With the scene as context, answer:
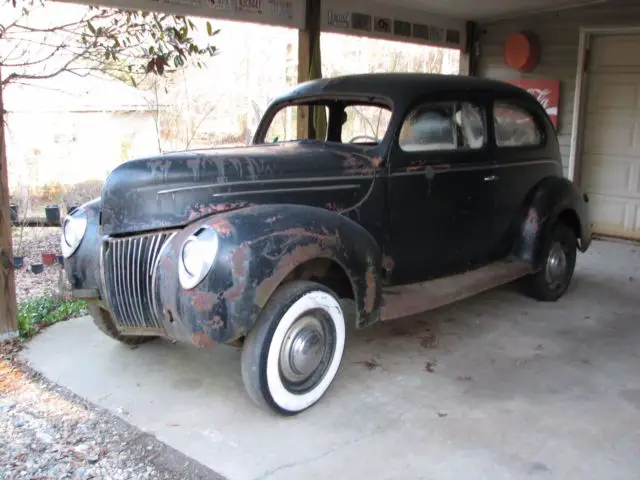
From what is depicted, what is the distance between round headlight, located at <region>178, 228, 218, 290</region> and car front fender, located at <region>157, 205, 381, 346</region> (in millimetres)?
29

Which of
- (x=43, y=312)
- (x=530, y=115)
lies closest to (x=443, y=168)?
(x=530, y=115)

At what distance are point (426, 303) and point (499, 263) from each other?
3.80 ft

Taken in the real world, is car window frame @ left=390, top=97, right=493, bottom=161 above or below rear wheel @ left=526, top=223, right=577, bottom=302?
above

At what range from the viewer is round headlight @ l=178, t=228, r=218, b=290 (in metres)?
2.92

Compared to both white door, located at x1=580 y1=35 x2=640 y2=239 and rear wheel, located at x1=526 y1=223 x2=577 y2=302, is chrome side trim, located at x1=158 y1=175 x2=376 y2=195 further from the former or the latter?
white door, located at x1=580 y1=35 x2=640 y2=239

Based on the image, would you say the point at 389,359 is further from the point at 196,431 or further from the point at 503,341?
the point at 196,431

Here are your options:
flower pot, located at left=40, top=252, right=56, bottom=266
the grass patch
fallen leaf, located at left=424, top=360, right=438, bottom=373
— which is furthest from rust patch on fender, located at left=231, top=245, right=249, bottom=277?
flower pot, located at left=40, top=252, right=56, bottom=266

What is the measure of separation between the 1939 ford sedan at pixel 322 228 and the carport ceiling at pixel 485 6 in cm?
282

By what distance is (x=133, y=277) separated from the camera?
324 cm

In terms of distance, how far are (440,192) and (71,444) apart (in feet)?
8.81

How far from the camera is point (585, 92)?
792 centimetres

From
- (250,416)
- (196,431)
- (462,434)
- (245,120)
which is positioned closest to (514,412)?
(462,434)

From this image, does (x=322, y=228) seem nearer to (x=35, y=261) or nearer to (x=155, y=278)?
(x=155, y=278)

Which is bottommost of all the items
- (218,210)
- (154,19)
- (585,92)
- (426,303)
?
(426,303)
